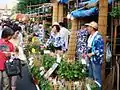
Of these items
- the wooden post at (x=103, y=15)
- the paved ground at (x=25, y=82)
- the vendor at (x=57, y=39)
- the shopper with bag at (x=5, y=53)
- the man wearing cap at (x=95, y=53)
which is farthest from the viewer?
the vendor at (x=57, y=39)

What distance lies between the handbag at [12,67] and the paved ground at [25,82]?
0.81 metres

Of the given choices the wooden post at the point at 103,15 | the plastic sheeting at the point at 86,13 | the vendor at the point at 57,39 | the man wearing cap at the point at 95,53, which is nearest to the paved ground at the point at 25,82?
the man wearing cap at the point at 95,53

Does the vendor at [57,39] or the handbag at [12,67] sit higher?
the vendor at [57,39]

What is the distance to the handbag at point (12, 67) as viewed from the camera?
8.29 m

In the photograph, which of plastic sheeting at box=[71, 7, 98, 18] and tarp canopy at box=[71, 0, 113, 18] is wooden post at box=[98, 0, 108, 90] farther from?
plastic sheeting at box=[71, 7, 98, 18]

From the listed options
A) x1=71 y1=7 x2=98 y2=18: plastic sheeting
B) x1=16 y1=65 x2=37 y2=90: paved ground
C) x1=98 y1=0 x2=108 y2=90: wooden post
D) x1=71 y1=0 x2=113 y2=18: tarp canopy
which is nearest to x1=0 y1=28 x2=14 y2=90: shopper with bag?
x1=16 y1=65 x2=37 y2=90: paved ground

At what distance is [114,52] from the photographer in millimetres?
10406

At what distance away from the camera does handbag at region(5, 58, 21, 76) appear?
8.29 metres

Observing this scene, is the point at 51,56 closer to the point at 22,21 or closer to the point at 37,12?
the point at 37,12

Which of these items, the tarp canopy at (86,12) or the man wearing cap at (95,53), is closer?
the man wearing cap at (95,53)

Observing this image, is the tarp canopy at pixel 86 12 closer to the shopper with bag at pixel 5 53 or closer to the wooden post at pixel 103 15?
the wooden post at pixel 103 15

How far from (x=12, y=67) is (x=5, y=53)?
Result: 17.0 inches

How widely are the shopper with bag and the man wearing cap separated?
1.78 m

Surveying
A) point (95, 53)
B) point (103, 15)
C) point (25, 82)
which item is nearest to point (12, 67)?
point (25, 82)
